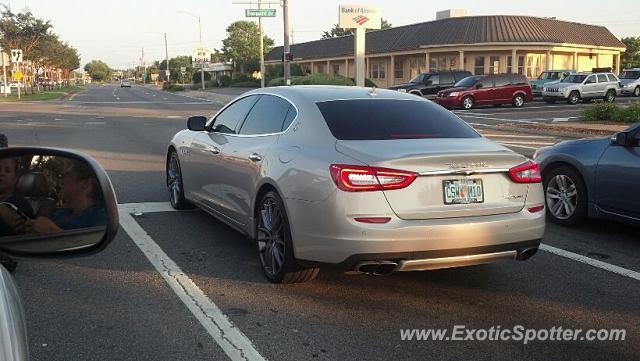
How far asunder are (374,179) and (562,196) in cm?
370

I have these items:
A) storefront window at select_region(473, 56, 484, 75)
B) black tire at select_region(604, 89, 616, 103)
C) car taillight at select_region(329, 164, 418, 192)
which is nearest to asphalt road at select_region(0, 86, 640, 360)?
car taillight at select_region(329, 164, 418, 192)

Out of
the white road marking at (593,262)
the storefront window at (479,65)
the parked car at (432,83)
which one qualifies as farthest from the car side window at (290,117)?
the storefront window at (479,65)

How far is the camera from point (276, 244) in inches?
190

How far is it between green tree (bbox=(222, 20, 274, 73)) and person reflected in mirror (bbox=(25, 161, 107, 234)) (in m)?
82.0

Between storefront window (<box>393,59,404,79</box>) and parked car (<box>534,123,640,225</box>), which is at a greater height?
storefront window (<box>393,59,404,79</box>)

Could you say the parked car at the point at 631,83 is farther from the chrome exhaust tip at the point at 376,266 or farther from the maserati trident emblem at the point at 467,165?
the chrome exhaust tip at the point at 376,266

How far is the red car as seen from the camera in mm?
30237

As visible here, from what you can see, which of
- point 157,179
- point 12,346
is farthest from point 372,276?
point 157,179

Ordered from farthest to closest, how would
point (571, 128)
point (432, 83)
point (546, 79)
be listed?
point (546, 79) < point (432, 83) < point (571, 128)

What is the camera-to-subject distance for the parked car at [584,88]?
33.2 metres

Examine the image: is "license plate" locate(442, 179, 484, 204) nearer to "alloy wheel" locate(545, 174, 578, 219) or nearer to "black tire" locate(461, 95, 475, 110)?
"alloy wheel" locate(545, 174, 578, 219)

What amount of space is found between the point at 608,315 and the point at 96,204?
360 centimetres

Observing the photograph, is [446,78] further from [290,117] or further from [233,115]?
[290,117]

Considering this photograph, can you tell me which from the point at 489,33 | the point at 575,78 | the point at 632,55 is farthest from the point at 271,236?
the point at 632,55
